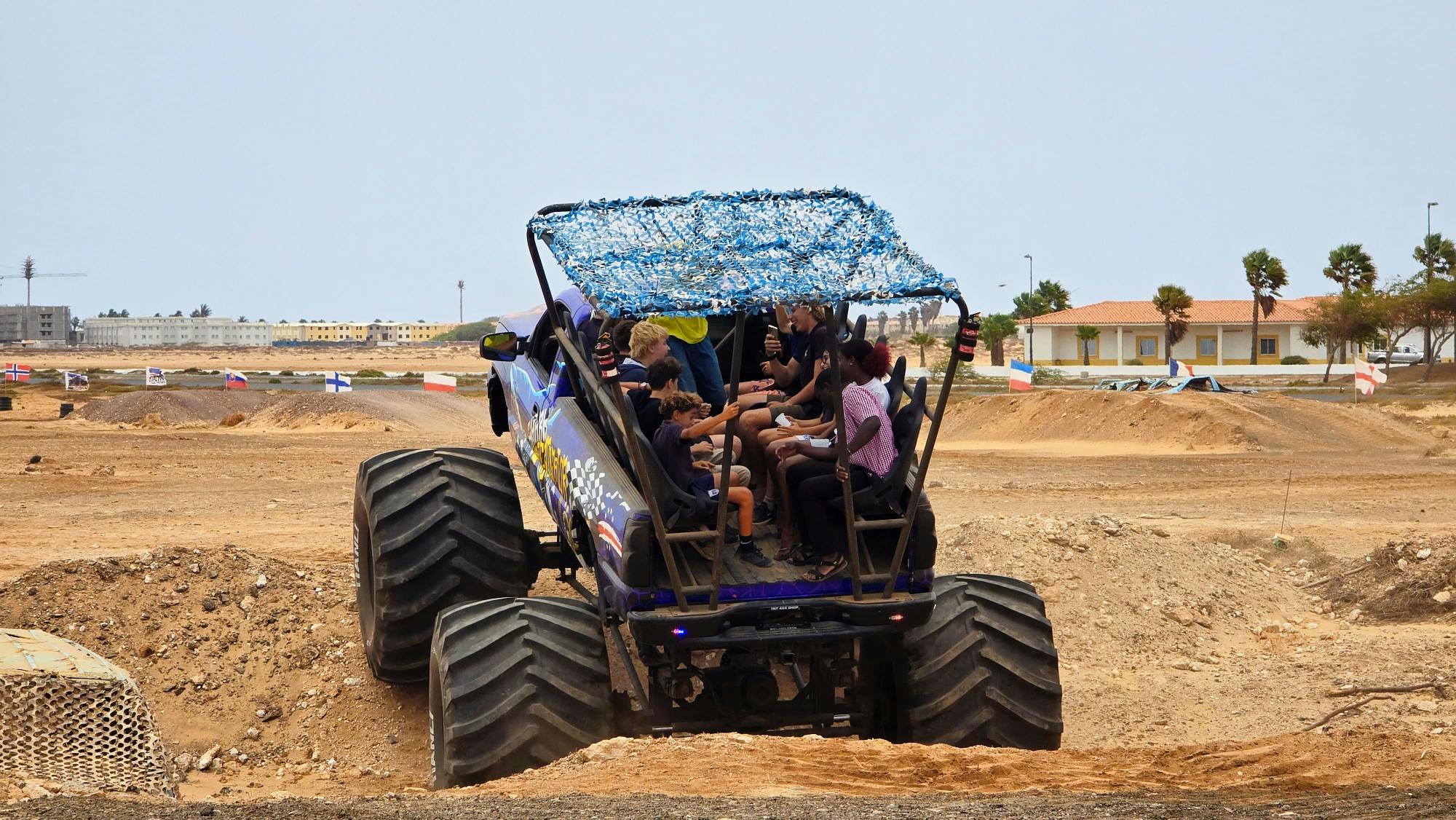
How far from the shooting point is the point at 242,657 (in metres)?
9.67

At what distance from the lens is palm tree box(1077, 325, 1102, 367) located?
79.4 m

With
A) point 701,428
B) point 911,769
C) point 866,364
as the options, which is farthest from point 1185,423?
point 911,769

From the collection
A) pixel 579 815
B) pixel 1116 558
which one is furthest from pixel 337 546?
pixel 579 815

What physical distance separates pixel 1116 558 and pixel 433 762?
25.0 feet

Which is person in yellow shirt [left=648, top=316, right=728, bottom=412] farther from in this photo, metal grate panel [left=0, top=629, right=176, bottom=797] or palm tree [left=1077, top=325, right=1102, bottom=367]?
palm tree [left=1077, top=325, right=1102, bottom=367]

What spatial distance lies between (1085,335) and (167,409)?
54806 millimetres

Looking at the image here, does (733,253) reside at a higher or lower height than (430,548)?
higher

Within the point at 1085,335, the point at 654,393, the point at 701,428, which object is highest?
the point at 1085,335

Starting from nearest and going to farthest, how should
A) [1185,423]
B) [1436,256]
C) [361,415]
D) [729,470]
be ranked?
[729,470], [1185,423], [361,415], [1436,256]

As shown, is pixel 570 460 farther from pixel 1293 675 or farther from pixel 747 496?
pixel 1293 675

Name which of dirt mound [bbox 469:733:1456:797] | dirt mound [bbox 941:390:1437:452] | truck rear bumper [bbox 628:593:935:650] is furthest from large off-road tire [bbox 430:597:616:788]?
dirt mound [bbox 941:390:1437:452]

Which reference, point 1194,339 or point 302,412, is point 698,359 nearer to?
point 302,412

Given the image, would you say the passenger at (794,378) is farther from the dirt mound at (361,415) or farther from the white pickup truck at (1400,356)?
the white pickup truck at (1400,356)

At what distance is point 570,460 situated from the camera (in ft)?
24.4
